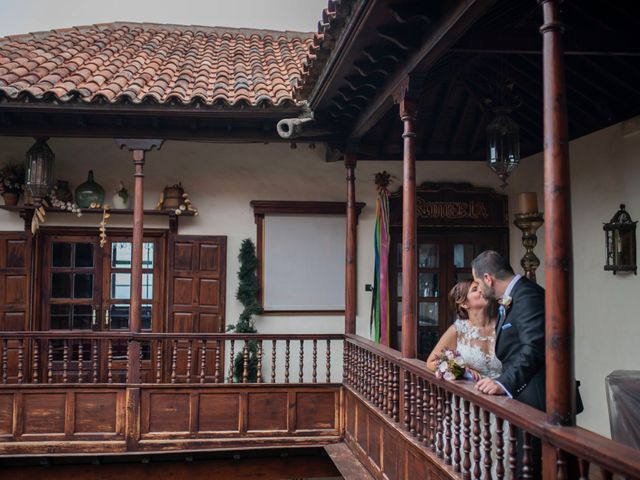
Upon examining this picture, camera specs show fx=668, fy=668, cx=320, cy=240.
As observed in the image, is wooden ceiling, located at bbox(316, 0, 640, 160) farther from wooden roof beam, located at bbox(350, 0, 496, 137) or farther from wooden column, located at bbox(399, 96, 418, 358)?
wooden column, located at bbox(399, 96, 418, 358)

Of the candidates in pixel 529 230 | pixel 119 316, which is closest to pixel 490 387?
pixel 529 230

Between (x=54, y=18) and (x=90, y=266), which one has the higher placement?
(x=54, y=18)

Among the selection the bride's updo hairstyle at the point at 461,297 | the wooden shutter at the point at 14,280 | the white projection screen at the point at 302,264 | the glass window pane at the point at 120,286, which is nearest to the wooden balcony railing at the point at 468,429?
the bride's updo hairstyle at the point at 461,297

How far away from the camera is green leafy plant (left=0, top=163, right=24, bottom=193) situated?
7.62m

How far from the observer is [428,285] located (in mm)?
8414

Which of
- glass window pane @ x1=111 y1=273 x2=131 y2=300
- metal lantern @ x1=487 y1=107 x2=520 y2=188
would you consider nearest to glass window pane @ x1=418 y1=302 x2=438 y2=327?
metal lantern @ x1=487 y1=107 x2=520 y2=188

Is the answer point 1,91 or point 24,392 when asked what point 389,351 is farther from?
point 1,91

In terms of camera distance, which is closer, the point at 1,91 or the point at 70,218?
the point at 1,91

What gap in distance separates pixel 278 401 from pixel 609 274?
3525 mm

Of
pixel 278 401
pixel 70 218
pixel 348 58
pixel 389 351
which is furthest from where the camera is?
pixel 70 218

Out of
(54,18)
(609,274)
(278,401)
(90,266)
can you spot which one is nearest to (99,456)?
(278,401)

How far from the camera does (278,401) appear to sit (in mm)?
6742

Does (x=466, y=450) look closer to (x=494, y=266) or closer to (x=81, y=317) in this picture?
(x=494, y=266)

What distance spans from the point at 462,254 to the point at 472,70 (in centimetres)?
281
